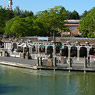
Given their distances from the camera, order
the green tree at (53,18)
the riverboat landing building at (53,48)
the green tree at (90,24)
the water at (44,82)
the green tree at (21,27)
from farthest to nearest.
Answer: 1. the green tree at (53,18)
2. the green tree at (21,27)
3. the green tree at (90,24)
4. the riverboat landing building at (53,48)
5. the water at (44,82)

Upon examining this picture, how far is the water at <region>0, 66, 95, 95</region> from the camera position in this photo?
26016mm

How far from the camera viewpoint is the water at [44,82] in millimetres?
26016

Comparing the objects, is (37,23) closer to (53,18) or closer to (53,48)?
(53,18)

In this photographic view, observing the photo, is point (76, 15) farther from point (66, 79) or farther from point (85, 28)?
point (66, 79)

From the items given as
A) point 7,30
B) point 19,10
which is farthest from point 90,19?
point 19,10

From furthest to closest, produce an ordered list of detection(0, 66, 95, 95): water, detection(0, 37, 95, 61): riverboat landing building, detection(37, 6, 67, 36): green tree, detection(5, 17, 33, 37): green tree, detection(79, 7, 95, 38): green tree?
detection(37, 6, 67, 36): green tree, detection(5, 17, 33, 37): green tree, detection(79, 7, 95, 38): green tree, detection(0, 37, 95, 61): riverboat landing building, detection(0, 66, 95, 95): water

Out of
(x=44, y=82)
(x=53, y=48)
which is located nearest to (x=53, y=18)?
(x=53, y=48)

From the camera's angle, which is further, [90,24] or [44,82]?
[90,24]

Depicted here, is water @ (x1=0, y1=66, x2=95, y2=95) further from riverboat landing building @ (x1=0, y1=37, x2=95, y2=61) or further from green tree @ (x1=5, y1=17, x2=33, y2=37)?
green tree @ (x1=5, y1=17, x2=33, y2=37)

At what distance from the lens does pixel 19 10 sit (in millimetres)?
99938

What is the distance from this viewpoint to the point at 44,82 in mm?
30250

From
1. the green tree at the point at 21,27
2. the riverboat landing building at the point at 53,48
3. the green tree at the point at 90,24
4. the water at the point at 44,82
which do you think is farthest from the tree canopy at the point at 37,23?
the water at the point at 44,82

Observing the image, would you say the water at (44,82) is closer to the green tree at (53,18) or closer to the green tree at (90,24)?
the green tree at (90,24)

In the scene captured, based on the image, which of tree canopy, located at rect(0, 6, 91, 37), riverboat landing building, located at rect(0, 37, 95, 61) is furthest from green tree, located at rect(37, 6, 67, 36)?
riverboat landing building, located at rect(0, 37, 95, 61)
